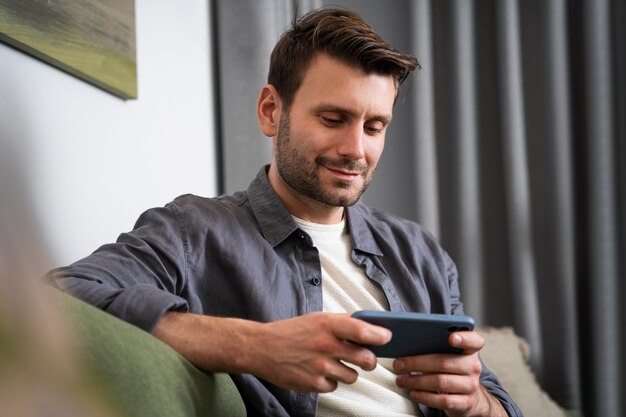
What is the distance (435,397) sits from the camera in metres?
0.92

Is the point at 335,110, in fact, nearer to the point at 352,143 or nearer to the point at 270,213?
the point at 352,143

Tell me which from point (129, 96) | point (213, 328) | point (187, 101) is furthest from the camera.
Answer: point (187, 101)

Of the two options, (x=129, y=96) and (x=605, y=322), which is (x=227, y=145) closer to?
(x=129, y=96)

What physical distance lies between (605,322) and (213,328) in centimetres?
176

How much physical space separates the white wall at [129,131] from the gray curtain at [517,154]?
29 centimetres

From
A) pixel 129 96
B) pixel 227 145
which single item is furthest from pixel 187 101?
pixel 129 96

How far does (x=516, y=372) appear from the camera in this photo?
1813mm

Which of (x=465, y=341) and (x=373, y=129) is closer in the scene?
(x=465, y=341)

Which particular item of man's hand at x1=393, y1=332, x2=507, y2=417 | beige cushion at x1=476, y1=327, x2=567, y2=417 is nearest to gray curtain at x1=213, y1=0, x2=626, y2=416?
beige cushion at x1=476, y1=327, x2=567, y2=417

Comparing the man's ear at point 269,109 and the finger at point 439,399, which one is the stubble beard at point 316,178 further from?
the finger at point 439,399

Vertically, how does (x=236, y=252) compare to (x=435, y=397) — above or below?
above

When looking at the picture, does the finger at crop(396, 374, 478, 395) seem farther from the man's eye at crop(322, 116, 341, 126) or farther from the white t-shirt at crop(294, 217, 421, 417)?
the man's eye at crop(322, 116, 341, 126)

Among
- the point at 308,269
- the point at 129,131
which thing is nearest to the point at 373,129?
the point at 308,269

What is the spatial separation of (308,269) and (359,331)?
48 centimetres
